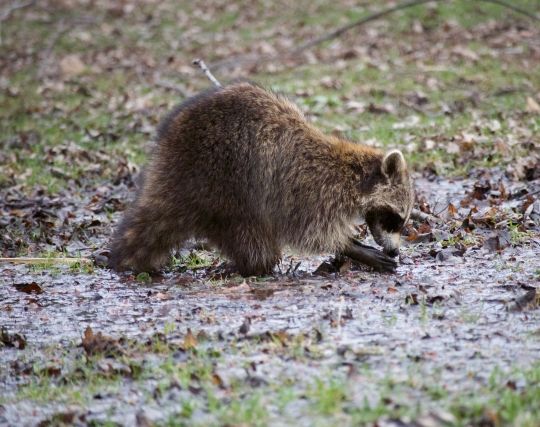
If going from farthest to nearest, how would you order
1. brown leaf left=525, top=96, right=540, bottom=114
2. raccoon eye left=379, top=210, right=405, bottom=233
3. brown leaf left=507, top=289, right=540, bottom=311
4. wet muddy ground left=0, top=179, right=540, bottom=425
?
brown leaf left=525, top=96, right=540, bottom=114
raccoon eye left=379, top=210, right=405, bottom=233
brown leaf left=507, top=289, right=540, bottom=311
wet muddy ground left=0, top=179, right=540, bottom=425

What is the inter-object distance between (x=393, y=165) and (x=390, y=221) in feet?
1.30

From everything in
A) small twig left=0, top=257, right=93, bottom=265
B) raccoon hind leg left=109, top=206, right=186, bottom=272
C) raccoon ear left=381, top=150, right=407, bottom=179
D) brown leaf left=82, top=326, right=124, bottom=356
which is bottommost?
small twig left=0, top=257, right=93, bottom=265

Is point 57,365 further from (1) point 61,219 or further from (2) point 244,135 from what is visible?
(1) point 61,219

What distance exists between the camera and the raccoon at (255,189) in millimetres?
6055

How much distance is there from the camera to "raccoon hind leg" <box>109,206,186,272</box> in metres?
6.18

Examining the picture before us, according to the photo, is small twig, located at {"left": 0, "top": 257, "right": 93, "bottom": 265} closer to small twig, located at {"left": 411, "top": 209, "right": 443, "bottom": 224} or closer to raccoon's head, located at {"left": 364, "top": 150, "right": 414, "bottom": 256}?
raccoon's head, located at {"left": 364, "top": 150, "right": 414, "bottom": 256}

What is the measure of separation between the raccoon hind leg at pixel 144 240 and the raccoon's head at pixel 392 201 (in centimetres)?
132

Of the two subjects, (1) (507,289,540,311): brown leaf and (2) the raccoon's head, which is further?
(2) the raccoon's head

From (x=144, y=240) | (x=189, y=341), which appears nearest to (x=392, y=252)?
(x=144, y=240)

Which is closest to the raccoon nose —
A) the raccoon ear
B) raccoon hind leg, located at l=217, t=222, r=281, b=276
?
the raccoon ear

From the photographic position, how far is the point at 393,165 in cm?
622

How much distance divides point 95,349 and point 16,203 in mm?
4420

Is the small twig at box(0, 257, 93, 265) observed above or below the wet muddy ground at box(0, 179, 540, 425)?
below

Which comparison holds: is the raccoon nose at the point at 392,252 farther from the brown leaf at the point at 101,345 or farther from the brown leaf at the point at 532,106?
the brown leaf at the point at 532,106
